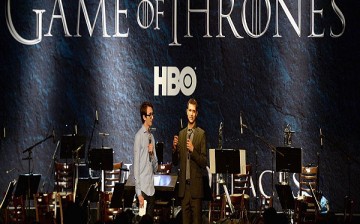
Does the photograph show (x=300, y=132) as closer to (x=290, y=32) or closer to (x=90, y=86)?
(x=290, y=32)

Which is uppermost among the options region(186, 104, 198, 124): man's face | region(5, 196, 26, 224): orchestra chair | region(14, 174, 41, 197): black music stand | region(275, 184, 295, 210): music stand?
region(186, 104, 198, 124): man's face

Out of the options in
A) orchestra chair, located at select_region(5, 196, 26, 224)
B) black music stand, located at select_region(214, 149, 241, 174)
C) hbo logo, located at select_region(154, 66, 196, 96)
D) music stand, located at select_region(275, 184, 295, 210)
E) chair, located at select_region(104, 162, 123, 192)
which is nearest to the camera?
black music stand, located at select_region(214, 149, 241, 174)

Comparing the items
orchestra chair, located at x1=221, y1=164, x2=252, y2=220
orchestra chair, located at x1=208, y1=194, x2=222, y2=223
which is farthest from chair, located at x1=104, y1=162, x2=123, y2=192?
orchestra chair, located at x1=221, y1=164, x2=252, y2=220

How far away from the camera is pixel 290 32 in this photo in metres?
13.9

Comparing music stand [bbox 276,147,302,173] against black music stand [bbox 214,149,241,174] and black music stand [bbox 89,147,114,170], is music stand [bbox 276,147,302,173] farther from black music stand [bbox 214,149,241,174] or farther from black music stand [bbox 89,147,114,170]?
black music stand [bbox 89,147,114,170]

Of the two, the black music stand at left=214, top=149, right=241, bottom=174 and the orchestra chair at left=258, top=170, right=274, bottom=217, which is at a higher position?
the black music stand at left=214, top=149, right=241, bottom=174

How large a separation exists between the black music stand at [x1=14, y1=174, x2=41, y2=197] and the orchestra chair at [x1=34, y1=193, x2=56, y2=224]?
23.5 inches

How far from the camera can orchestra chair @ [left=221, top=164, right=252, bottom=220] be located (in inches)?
492

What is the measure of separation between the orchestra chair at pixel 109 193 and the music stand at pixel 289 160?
8.52 ft

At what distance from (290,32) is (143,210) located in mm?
5780

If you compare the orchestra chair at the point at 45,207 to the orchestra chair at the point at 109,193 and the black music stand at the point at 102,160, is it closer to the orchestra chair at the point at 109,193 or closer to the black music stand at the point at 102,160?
the orchestra chair at the point at 109,193

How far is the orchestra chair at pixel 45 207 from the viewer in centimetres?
1190

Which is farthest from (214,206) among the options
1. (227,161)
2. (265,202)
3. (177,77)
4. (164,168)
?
(177,77)

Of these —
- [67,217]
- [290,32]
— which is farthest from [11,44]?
[67,217]
